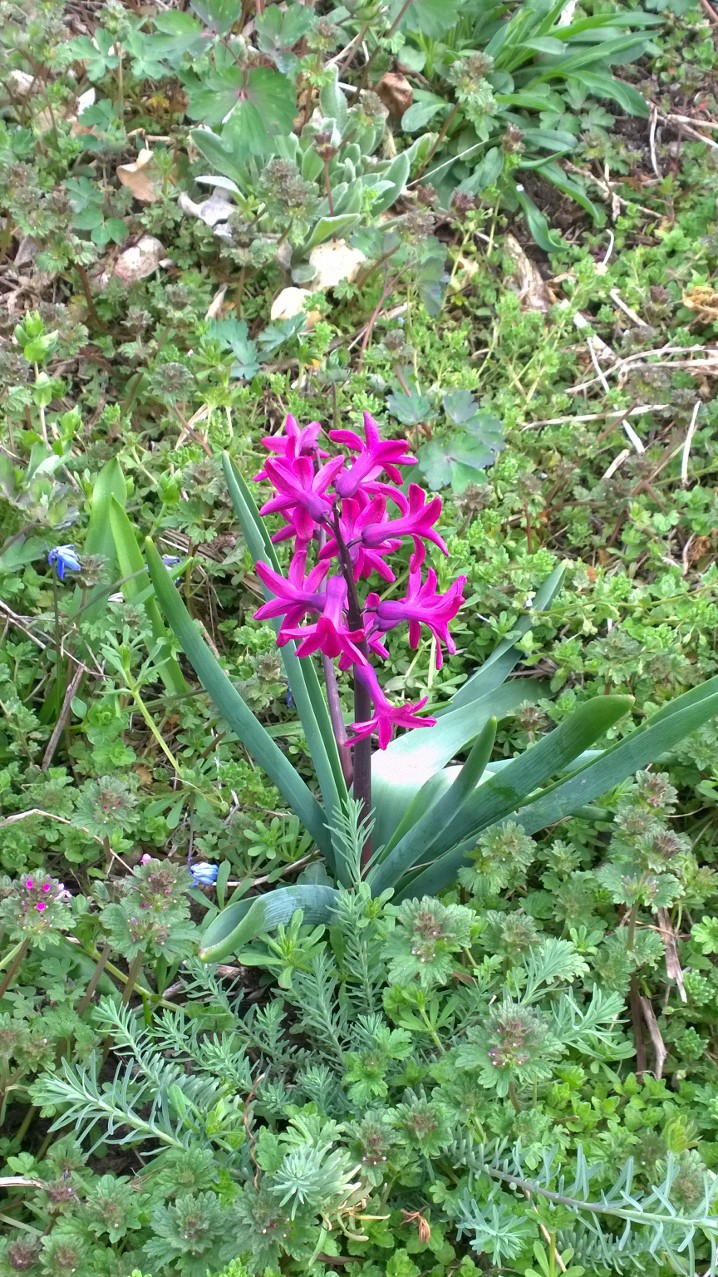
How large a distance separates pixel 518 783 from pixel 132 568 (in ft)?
3.66

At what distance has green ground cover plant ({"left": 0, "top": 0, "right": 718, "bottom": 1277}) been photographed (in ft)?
4.67

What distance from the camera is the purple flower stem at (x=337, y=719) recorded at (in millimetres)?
1657

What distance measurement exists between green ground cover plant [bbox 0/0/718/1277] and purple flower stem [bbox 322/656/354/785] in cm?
12

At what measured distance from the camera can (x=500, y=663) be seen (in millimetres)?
2117

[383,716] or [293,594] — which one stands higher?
[293,594]

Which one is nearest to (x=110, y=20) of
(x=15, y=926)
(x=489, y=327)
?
(x=489, y=327)

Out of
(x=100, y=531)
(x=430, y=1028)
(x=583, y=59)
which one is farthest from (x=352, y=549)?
(x=583, y=59)

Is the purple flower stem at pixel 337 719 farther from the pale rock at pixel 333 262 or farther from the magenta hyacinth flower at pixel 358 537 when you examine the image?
the pale rock at pixel 333 262

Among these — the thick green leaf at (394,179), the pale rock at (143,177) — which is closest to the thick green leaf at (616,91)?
the thick green leaf at (394,179)

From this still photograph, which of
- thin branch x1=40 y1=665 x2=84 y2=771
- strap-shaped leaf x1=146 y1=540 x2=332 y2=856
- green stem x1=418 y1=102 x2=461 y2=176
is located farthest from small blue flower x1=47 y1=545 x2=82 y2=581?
green stem x1=418 y1=102 x2=461 y2=176

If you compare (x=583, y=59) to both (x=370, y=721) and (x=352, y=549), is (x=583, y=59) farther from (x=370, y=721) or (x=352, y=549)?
(x=370, y=721)

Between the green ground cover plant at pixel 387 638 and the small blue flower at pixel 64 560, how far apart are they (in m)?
0.04

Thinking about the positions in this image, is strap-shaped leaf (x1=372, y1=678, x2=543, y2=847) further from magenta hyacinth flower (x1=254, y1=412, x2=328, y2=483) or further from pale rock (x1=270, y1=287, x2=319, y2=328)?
→ pale rock (x1=270, y1=287, x2=319, y2=328)

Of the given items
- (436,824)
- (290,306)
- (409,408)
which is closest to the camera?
(436,824)
